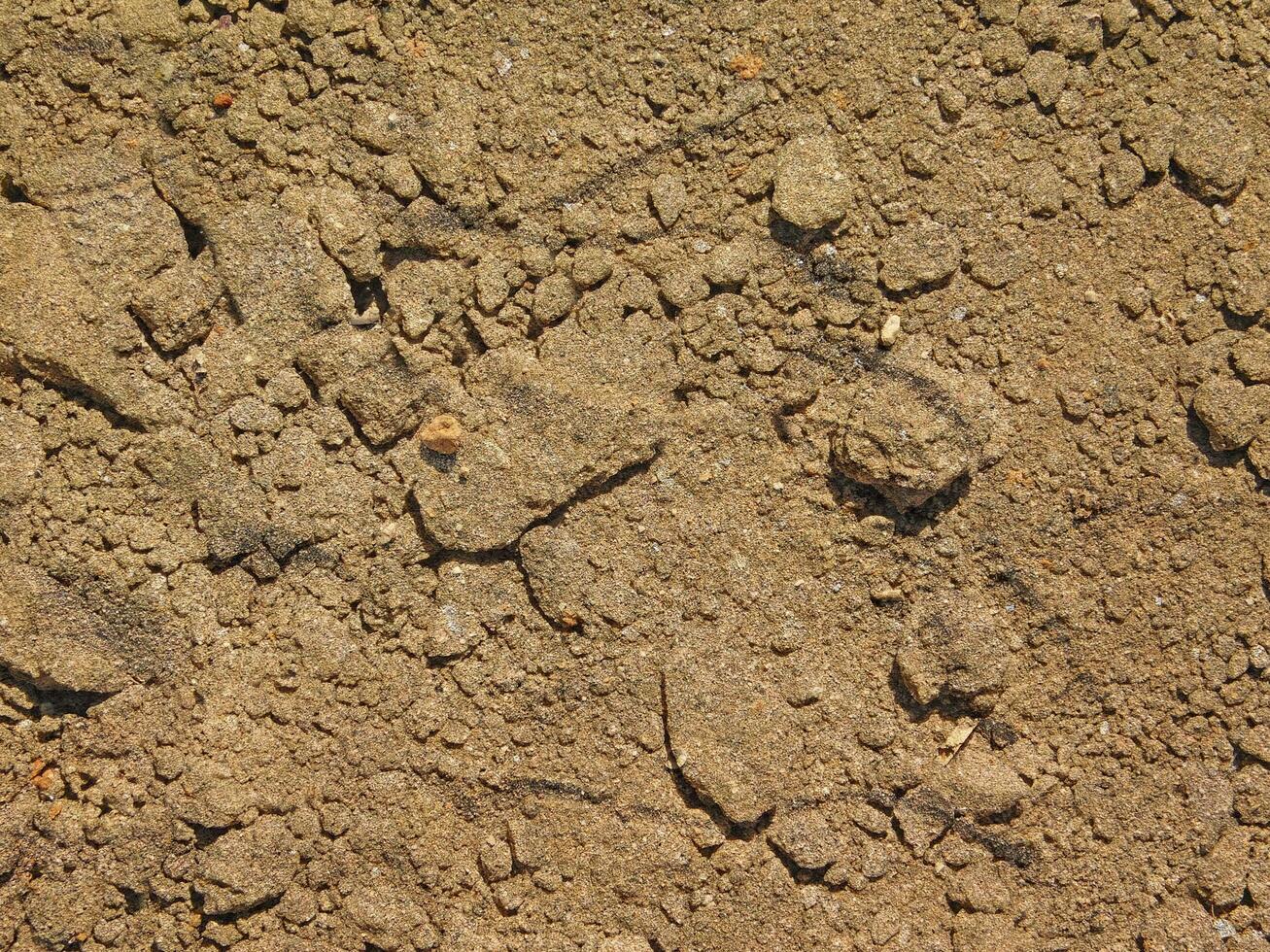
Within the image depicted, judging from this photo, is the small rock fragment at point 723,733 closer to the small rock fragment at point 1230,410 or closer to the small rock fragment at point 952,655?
the small rock fragment at point 952,655

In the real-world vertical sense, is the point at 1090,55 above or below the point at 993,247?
above

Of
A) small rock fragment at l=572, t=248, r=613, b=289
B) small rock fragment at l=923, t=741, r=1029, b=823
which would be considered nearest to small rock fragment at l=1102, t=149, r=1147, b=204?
small rock fragment at l=572, t=248, r=613, b=289

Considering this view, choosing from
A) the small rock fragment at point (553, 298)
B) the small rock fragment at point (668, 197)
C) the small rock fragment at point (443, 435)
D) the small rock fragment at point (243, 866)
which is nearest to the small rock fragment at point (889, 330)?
the small rock fragment at point (668, 197)

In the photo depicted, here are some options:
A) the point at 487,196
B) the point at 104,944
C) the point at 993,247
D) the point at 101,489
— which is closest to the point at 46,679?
the point at 101,489

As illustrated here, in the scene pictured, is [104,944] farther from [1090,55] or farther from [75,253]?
[1090,55]

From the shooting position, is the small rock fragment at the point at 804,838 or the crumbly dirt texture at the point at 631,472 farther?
the small rock fragment at the point at 804,838

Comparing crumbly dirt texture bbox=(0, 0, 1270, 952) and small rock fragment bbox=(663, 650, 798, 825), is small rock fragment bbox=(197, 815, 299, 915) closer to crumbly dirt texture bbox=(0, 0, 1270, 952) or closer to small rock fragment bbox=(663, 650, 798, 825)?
crumbly dirt texture bbox=(0, 0, 1270, 952)

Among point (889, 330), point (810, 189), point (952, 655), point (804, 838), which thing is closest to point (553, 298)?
point (810, 189)

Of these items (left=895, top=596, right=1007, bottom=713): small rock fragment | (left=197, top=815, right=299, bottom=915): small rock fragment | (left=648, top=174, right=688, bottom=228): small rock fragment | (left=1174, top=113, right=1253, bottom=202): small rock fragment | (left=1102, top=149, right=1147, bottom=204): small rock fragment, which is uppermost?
(left=1174, top=113, right=1253, bottom=202): small rock fragment
